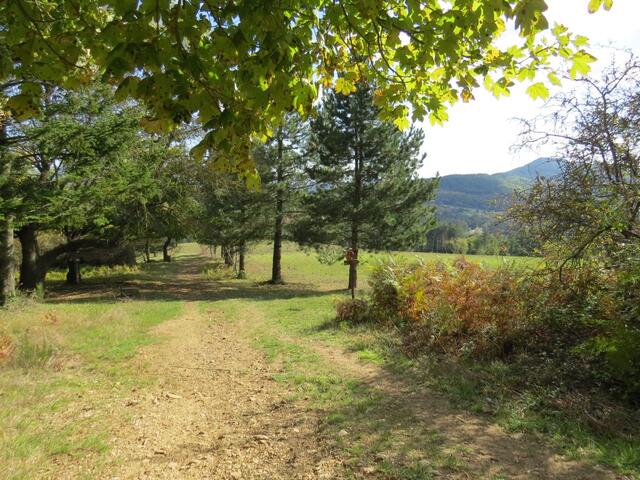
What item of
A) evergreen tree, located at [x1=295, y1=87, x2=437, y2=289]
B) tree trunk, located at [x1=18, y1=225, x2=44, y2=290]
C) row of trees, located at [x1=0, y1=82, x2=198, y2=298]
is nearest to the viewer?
row of trees, located at [x1=0, y1=82, x2=198, y2=298]

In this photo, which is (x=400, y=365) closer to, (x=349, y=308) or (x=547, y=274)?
(x=547, y=274)

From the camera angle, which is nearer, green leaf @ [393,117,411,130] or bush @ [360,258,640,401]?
green leaf @ [393,117,411,130]

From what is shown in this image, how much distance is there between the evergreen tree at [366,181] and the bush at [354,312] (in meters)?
8.43

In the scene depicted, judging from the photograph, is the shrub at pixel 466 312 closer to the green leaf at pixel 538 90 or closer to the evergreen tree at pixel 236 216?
the green leaf at pixel 538 90

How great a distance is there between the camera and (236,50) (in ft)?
8.89

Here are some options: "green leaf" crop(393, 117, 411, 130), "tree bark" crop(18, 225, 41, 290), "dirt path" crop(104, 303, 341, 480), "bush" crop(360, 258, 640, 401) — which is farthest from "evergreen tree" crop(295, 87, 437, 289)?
"green leaf" crop(393, 117, 411, 130)

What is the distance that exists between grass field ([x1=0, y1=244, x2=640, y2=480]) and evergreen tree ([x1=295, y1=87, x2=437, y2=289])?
9712 millimetres

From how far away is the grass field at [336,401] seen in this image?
3.80m

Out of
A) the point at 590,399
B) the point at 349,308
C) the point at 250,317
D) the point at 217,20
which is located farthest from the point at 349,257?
the point at 217,20

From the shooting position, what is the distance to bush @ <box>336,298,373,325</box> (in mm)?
10578

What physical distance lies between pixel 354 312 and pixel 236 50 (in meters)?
8.74

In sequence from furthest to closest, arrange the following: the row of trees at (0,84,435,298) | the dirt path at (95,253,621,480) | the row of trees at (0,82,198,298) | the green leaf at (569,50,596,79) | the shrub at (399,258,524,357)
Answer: the row of trees at (0,84,435,298) < the row of trees at (0,82,198,298) < the shrub at (399,258,524,357) < the dirt path at (95,253,621,480) < the green leaf at (569,50,596,79)

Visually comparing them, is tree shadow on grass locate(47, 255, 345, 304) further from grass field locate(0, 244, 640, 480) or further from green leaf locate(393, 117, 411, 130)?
green leaf locate(393, 117, 411, 130)

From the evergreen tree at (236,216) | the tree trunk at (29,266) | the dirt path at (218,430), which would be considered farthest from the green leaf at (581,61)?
the evergreen tree at (236,216)
